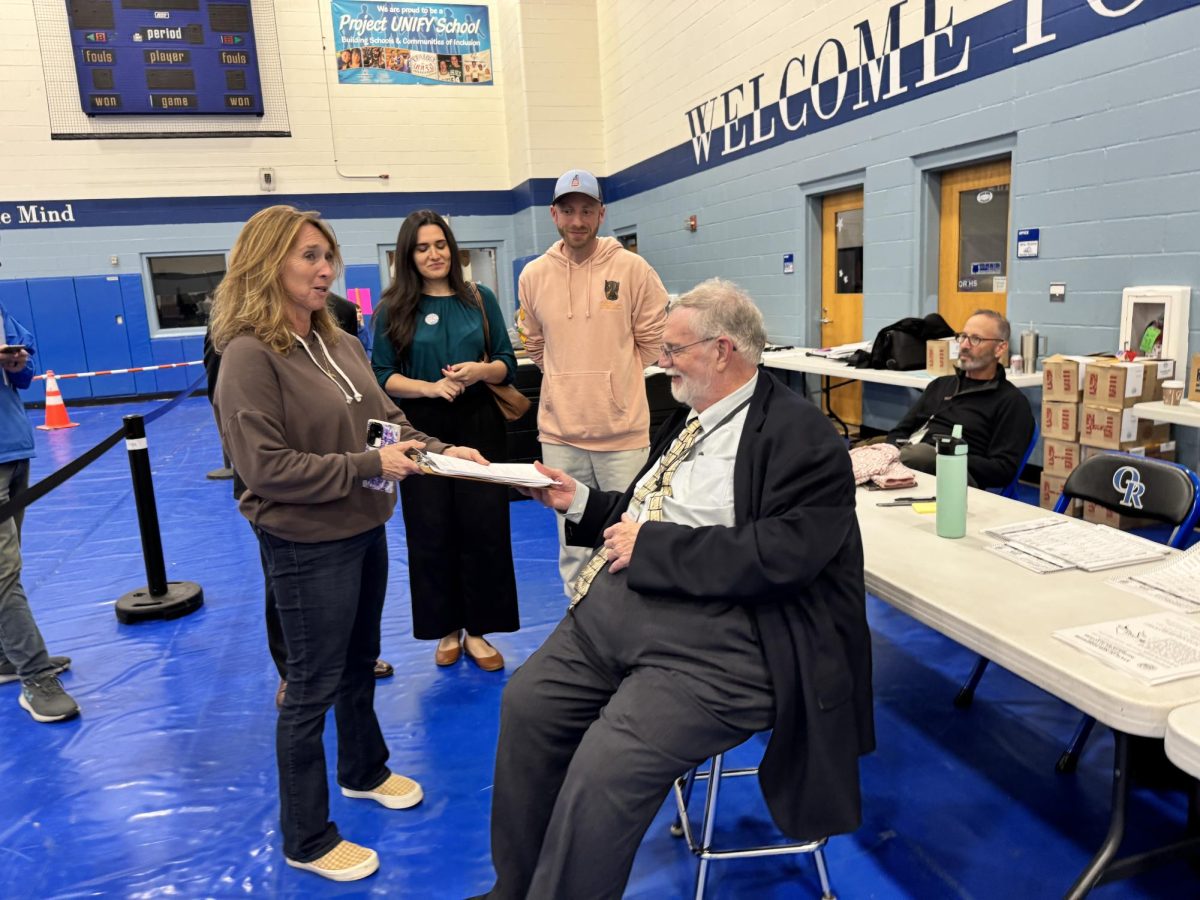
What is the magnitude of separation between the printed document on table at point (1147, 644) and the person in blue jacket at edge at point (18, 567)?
9.70 ft

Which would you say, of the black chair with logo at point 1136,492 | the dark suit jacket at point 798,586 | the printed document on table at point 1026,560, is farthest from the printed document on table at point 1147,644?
the black chair with logo at point 1136,492

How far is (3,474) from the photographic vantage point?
104 inches

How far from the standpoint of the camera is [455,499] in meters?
2.79

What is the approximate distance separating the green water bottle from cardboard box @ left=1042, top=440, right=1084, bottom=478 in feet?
9.32

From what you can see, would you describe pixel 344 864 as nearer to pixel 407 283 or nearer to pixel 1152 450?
pixel 407 283

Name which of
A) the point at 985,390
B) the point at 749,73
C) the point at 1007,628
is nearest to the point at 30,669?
the point at 1007,628

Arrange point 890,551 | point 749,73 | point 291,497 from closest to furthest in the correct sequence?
point 291,497 < point 890,551 < point 749,73

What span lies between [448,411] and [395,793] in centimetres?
121

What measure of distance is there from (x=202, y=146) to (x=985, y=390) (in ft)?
35.4

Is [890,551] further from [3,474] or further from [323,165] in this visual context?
[323,165]

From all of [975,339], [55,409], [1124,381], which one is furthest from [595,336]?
[55,409]

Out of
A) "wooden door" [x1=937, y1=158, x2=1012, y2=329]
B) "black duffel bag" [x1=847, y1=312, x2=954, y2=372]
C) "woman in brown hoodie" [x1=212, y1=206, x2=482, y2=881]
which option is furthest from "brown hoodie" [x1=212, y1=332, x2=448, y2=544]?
"wooden door" [x1=937, y1=158, x2=1012, y2=329]

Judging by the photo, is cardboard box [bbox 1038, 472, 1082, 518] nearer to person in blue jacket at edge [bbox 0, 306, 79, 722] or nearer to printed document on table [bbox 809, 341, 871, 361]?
printed document on table [bbox 809, 341, 871, 361]

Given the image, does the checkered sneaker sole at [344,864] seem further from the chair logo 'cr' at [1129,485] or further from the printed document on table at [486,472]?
the chair logo 'cr' at [1129,485]
